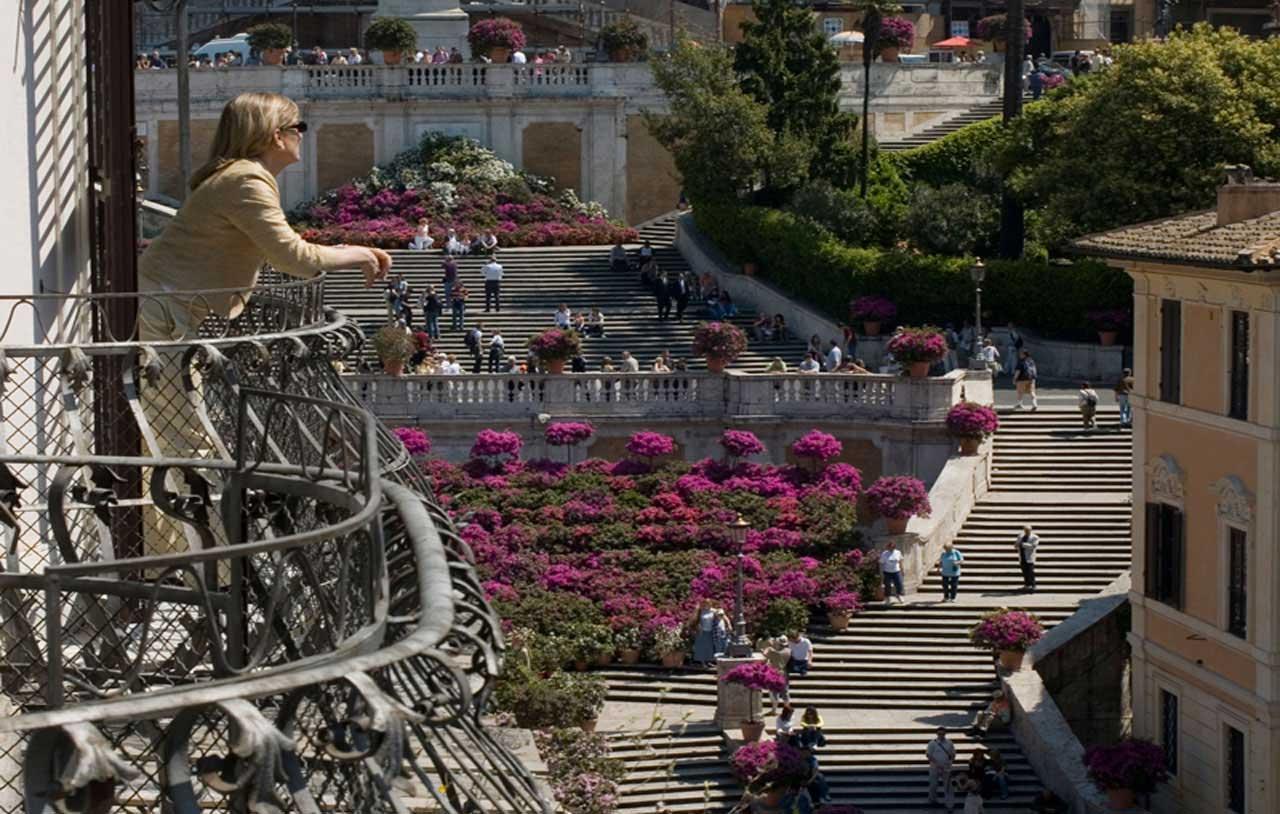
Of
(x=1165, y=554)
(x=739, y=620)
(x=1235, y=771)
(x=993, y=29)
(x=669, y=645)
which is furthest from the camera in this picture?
(x=993, y=29)

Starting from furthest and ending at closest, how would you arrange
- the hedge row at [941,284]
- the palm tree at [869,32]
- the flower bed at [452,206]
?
the palm tree at [869,32] < the flower bed at [452,206] < the hedge row at [941,284]

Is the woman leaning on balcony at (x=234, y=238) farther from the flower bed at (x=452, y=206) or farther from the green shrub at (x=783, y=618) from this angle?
the flower bed at (x=452, y=206)

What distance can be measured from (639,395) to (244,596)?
1770 inches

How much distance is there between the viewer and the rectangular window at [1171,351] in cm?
4222

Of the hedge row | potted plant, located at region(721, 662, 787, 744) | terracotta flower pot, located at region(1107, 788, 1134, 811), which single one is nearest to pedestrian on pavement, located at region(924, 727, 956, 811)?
terracotta flower pot, located at region(1107, 788, 1134, 811)

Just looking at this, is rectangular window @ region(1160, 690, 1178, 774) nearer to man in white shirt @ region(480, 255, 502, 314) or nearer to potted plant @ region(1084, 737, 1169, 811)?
potted plant @ region(1084, 737, 1169, 811)

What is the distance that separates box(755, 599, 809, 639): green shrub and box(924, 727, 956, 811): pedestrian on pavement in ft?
18.4

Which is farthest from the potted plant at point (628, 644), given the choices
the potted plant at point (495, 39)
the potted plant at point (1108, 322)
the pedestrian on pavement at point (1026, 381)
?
the potted plant at point (495, 39)

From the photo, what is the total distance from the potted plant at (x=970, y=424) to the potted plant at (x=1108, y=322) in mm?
6080

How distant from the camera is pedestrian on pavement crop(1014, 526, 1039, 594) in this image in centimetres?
4788

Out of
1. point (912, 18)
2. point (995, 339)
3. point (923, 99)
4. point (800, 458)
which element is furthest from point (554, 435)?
point (912, 18)

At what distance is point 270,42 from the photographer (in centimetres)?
7325

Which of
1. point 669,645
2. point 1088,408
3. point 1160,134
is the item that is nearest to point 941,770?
point 669,645

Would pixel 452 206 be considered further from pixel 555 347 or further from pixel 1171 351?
pixel 1171 351
